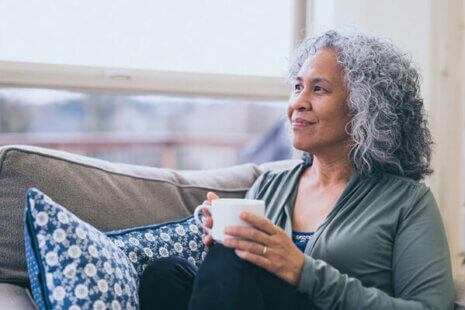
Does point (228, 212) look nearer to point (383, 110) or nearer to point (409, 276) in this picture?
point (409, 276)

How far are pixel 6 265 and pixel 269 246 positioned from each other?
26.6 inches

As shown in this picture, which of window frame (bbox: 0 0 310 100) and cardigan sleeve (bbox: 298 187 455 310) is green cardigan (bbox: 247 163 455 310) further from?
window frame (bbox: 0 0 310 100)

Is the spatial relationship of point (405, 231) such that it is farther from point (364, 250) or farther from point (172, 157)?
point (172, 157)

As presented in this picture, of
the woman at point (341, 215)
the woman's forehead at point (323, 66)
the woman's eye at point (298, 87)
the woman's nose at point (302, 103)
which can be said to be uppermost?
the woman's forehead at point (323, 66)

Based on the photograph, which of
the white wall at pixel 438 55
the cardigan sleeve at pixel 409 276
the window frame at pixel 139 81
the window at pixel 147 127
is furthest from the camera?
the window at pixel 147 127

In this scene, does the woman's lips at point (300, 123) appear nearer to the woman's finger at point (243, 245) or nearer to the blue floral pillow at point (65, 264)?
the woman's finger at point (243, 245)

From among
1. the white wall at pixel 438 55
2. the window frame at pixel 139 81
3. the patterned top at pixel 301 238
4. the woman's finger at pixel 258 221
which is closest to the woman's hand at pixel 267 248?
the woman's finger at pixel 258 221

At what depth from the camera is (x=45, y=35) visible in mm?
1944

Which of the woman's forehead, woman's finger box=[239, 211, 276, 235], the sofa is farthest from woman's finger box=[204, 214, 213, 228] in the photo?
the woman's forehead

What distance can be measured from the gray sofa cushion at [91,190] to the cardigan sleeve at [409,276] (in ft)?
1.86

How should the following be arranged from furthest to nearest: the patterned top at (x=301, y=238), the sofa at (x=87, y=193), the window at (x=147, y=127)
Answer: the window at (x=147, y=127) → the patterned top at (x=301, y=238) → the sofa at (x=87, y=193)

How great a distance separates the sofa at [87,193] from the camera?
121cm

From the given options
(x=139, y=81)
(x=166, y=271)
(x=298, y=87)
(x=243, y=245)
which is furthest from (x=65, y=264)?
(x=139, y=81)

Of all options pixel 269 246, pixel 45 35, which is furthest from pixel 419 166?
pixel 45 35
